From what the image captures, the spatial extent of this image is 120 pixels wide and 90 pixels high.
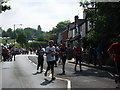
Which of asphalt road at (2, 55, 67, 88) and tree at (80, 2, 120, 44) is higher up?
tree at (80, 2, 120, 44)

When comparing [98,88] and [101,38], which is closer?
[98,88]

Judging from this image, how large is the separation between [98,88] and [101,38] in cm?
1077

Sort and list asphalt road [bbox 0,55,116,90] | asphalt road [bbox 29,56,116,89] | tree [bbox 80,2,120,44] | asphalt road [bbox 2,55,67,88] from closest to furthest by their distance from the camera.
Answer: asphalt road [bbox 29,56,116,89], asphalt road [bbox 0,55,116,90], asphalt road [bbox 2,55,67,88], tree [bbox 80,2,120,44]

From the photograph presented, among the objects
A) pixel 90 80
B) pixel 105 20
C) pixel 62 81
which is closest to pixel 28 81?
pixel 62 81

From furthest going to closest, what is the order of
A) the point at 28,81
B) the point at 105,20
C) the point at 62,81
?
1. the point at 105,20
2. the point at 28,81
3. the point at 62,81

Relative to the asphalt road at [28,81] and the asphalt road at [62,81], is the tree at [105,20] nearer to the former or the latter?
the asphalt road at [62,81]

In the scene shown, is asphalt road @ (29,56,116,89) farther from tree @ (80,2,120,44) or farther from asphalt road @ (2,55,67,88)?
tree @ (80,2,120,44)

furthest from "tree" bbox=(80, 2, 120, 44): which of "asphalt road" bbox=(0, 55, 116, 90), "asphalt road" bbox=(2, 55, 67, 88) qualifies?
"asphalt road" bbox=(2, 55, 67, 88)

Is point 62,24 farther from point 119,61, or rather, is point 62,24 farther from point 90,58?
point 119,61

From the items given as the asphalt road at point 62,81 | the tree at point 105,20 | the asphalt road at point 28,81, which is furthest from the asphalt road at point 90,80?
the tree at point 105,20

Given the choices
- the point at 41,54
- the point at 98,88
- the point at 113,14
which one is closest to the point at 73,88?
the point at 98,88

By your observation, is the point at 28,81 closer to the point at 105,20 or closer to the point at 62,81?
the point at 62,81

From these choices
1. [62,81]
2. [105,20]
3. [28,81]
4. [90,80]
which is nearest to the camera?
[62,81]

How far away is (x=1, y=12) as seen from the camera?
2184 centimetres
